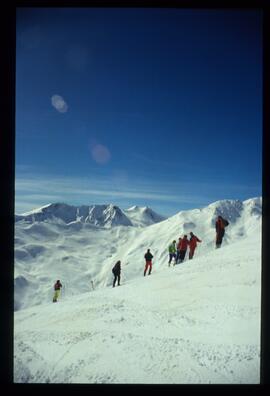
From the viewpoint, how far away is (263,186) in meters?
3.29

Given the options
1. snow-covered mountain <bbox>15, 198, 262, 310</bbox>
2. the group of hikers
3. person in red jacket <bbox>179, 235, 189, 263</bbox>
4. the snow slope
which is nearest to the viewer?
the snow slope

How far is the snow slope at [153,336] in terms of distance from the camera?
13.5 ft

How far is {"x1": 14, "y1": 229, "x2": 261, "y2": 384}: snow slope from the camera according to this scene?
410cm

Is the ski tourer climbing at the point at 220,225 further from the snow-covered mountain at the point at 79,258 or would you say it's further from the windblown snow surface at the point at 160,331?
the snow-covered mountain at the point at 79,258

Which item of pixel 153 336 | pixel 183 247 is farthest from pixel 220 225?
pixel 153 336

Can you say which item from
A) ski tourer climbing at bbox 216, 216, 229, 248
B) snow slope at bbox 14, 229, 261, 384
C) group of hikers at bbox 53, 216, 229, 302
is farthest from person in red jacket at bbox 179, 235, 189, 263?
snow slope at bbox 14, 229, 261, 384

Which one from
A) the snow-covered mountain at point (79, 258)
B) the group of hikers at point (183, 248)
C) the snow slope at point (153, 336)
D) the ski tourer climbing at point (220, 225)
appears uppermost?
the ski tourer climbing at point (220, 225)

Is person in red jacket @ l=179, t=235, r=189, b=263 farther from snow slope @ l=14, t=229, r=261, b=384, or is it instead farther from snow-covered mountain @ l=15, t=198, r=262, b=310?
snow-covered mountain @ l=15, t=198, r=262, b=310

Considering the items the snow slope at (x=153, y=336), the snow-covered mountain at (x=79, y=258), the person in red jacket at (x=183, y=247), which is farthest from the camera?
the snow-covered mountain at (x=79, y=258)

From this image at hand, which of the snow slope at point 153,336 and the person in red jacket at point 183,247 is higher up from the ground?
the person in red jacket at point 183,247

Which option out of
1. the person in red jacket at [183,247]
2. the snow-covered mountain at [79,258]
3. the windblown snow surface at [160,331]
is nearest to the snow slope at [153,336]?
the windblown snow surface at [160,331]

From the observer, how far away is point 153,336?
5.00 metres

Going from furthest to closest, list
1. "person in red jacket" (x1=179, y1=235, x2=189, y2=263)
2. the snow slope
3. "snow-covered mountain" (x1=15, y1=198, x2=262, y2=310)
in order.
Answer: "snow-covered mountain" (x1=15, y1=198, x2=262, y2=310) < "person in red jacket" (x1=179, y1=235, x2=189, y2=263) < the snow slope

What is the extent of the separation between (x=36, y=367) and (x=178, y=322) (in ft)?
8.83
